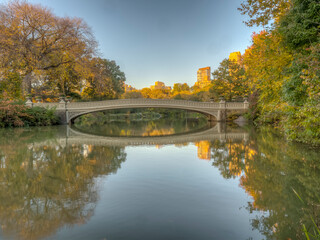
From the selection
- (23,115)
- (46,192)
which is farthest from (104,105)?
(46,192)

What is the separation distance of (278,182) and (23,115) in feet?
60.0

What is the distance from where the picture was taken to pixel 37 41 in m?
18.5

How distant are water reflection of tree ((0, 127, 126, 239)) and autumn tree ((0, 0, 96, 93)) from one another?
14.6 meters

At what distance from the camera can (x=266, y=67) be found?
807 cm

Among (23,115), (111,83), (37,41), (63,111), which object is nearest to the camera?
(23,115)

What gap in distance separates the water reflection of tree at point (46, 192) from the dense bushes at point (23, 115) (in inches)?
492

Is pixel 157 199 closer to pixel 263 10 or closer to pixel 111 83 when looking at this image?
pixel 263 10

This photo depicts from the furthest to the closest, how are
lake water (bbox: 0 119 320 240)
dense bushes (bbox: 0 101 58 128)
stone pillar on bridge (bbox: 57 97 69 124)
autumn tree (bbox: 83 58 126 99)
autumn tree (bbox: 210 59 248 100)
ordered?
autumn tree (bbox: 210 59 248 100)
autumn tree (bbox: 83 58 126 99)
stone pillar on bridge (bbox: 57 97 69 124)
dense bushes (bbox: 0 101 58 128)
lake water (bbox: 0 119 320 240)

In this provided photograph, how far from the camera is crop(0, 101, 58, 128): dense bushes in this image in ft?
52.4

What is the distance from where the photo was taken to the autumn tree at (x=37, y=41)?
55.6 ft

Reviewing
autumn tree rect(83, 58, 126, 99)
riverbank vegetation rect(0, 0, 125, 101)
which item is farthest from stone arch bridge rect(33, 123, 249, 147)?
autumn tree rect(83, 58, 126, 99)

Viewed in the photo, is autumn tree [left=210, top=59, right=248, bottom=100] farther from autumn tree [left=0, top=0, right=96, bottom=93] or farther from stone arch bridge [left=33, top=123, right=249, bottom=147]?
stone arch bridge [left=33, top=123, right=249, bottom=147]

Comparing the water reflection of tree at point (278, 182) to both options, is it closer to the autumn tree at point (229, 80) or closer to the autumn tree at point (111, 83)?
the autumn tree at point (111, 83)

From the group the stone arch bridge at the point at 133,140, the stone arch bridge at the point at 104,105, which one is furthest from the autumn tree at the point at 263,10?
the stone arch bridge at the point at 104,105
